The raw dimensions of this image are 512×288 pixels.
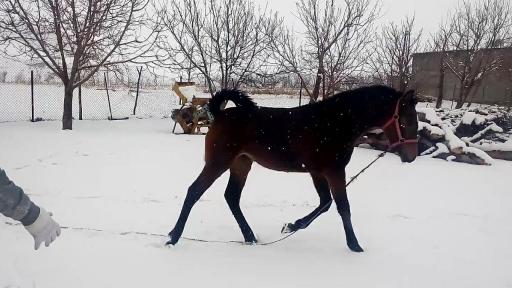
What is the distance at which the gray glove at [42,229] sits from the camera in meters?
2.17

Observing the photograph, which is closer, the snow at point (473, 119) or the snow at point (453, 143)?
the snow at point (453, 143)

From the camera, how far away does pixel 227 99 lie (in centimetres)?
400

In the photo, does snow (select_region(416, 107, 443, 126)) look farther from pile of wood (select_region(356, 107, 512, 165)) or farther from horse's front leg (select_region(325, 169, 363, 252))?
horse's front leg (select_region(325, 169, 363, 252))

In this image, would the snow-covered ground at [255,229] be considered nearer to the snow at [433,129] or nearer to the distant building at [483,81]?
the snow at [433,129]

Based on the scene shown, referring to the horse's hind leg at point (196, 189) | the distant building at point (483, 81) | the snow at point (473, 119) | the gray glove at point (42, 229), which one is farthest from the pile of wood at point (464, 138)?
the distant building at point (483, 81)

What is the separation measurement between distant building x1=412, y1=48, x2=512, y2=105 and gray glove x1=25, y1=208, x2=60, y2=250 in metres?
26.9

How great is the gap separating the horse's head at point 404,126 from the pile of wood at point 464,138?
15.8 feet

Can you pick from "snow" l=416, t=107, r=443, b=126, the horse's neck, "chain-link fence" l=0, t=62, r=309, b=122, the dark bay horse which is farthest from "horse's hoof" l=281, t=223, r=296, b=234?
"chain-link fence" l=0, t=62, r=309, b=122

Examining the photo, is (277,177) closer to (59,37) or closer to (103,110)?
(59,37)

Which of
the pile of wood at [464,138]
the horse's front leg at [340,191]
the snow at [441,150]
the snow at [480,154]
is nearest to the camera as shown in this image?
the horse's front leg at [340,191]

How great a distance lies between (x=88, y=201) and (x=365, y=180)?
15.2 feet

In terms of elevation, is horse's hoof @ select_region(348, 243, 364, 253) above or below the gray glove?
below

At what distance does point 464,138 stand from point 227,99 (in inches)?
361

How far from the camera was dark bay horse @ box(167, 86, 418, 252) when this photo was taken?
3754 millimetres
